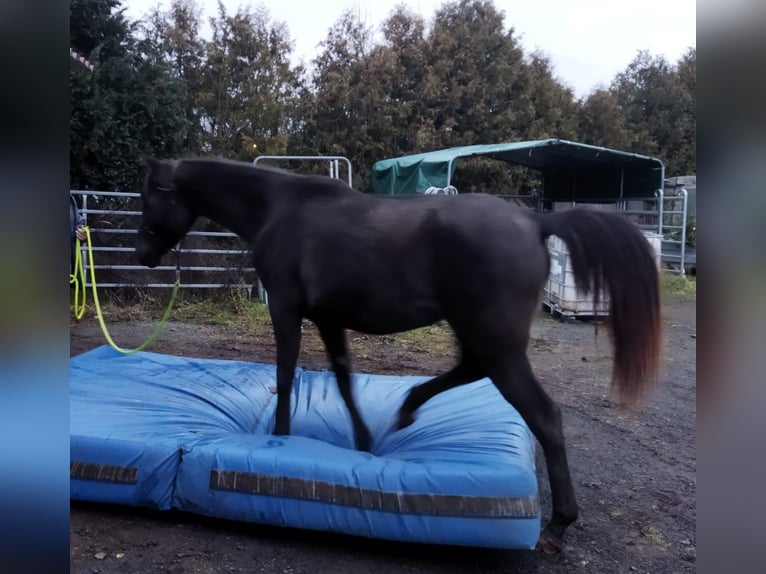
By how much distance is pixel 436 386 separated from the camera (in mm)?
2547

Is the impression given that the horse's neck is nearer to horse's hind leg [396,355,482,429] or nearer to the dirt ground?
horse's hind leg [396,355,482,429]

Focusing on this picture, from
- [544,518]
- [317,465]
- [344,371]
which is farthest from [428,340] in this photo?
[317,465]

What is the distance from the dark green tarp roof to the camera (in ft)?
14.2

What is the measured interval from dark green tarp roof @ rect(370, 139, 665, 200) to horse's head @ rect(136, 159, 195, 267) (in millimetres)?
1973

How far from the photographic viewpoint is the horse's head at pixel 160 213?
2607 millimetres

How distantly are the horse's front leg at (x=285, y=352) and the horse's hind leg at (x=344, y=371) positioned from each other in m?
0.18

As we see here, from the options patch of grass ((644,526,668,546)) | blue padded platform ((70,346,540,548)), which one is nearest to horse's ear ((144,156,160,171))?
blue padded platform ((70,346,540,548))

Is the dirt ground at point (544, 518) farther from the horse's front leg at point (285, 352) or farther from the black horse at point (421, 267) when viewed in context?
the horse's front leg at point (285, 352)

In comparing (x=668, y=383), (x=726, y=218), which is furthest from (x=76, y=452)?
(x=668, y=383)

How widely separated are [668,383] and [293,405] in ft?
9.87

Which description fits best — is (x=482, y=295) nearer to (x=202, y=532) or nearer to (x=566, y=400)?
(x=202, y=532)

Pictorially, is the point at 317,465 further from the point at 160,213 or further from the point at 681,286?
the point at 681,286

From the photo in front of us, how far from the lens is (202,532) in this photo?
237 centimetres

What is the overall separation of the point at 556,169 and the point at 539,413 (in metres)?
4.87
